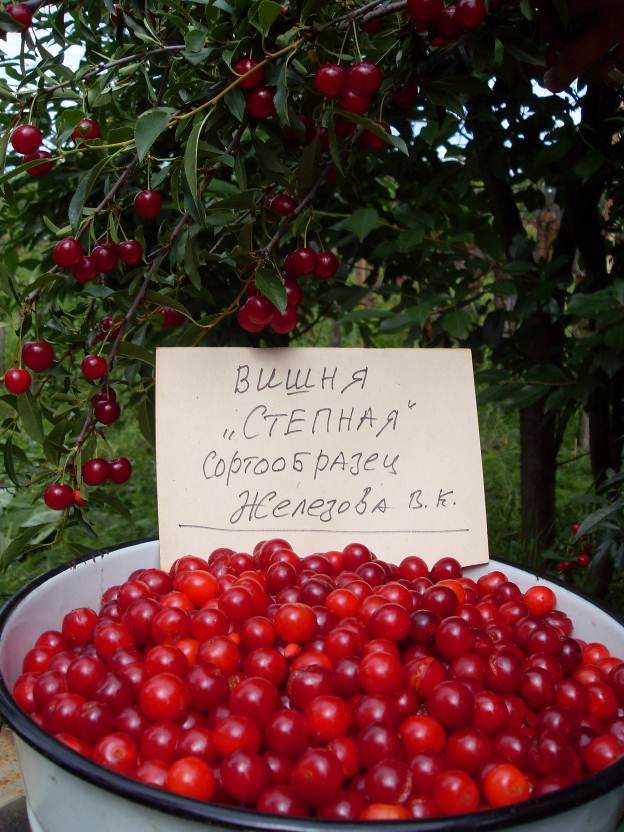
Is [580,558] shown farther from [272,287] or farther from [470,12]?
[470,12]

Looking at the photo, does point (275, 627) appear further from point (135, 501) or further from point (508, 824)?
point (135, 501)

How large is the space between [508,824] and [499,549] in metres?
1.83

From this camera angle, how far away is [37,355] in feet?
3.23

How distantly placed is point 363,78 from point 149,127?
0.77 ft

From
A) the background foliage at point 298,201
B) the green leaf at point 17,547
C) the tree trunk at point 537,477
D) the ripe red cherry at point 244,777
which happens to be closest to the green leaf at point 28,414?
the background foliage at point 298,201

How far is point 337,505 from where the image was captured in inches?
43.7

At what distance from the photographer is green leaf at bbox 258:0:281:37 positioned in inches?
28.6

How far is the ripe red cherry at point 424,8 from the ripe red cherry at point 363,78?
0.07 m

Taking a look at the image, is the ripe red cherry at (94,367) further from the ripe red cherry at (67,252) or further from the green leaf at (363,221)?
the green leaf at (363,221)

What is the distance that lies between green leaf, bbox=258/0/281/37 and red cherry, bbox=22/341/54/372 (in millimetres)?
468

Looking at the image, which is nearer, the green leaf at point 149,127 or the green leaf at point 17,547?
the green leaf at point 149,127

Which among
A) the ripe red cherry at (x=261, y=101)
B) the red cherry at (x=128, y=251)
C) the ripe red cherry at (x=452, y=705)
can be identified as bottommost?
the ripe red cherry at (x=452, y=705)

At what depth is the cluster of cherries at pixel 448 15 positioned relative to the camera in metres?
0.84

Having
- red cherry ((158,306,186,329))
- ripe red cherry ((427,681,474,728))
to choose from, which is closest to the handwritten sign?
red cherry ((158,306,186,329))
